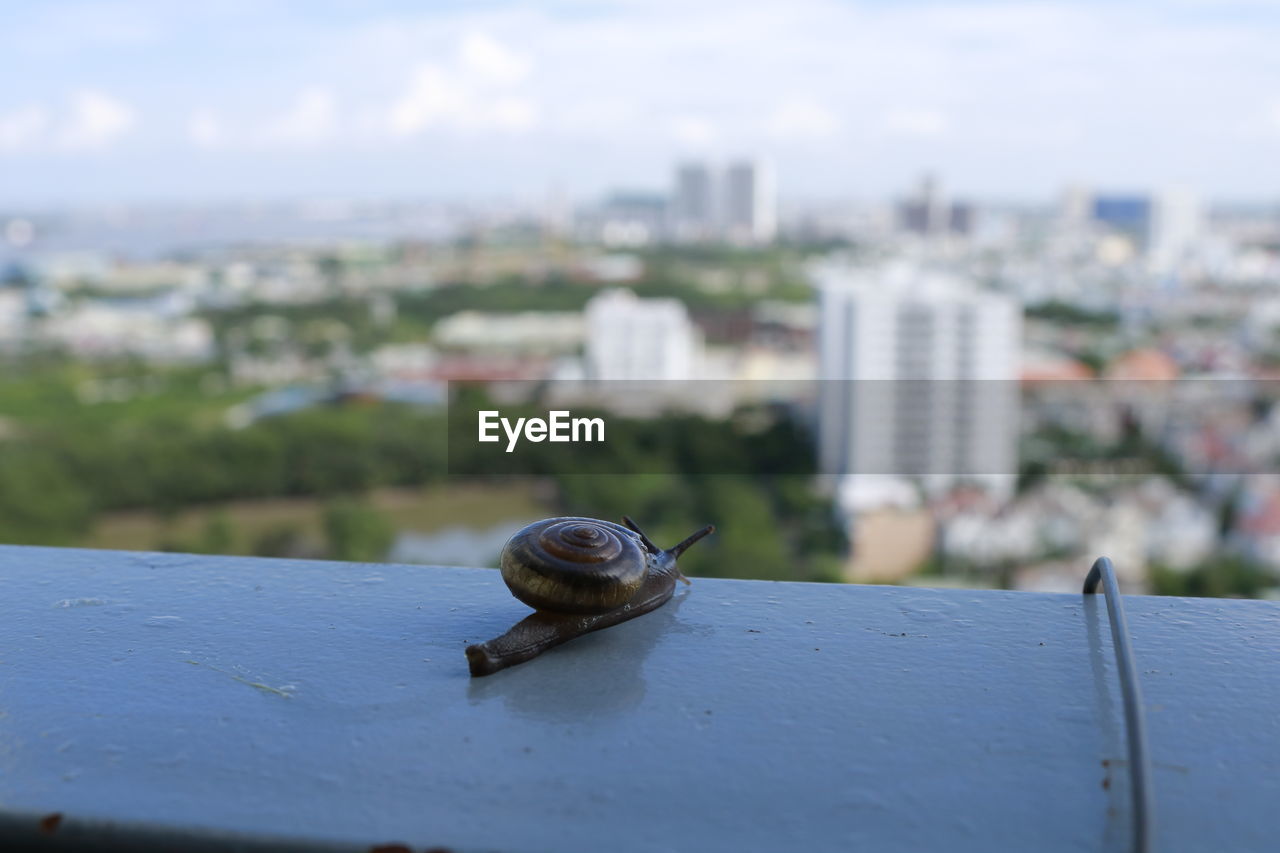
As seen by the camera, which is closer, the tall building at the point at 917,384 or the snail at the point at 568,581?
the snail at the point at 568,581

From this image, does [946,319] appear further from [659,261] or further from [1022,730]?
[1022,730]

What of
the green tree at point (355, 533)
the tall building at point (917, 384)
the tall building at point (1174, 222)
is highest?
the tall building at point (1174, 222)

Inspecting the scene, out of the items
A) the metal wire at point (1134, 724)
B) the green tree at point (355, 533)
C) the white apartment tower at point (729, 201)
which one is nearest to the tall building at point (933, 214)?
the white apartment tower at point (729, 201)

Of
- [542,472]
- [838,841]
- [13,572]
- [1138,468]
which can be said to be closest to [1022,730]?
[838,841]

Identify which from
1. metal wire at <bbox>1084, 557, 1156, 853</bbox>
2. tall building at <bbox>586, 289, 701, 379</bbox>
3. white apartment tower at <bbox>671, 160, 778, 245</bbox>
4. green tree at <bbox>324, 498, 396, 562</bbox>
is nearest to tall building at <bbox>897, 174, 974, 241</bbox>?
white apartment tower at <bbox>671, 160, 778, 245</bbox>

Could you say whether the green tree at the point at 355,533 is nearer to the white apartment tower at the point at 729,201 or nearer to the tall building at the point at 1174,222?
the white apartment tower at the point at 729,201

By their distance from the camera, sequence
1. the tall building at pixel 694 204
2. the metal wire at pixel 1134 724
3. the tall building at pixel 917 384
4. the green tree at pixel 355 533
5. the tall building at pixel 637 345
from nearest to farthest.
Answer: the metal wire at pixel 1134 724
the green tree at pixel 355 533
the tall building at pixel 917 384
the tall building at pixel 637 345
the tall building at pixel 694 204

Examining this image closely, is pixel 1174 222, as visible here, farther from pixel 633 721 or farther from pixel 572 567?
pixel 633 721
